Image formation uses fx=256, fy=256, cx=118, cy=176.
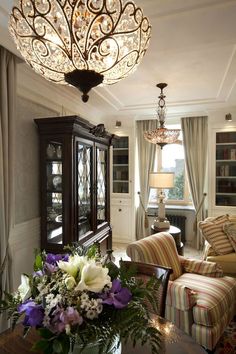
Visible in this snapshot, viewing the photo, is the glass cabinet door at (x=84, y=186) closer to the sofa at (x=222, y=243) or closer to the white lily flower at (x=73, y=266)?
the sofa at (x=222, y=243)

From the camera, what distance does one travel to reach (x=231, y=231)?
3033 millimetres

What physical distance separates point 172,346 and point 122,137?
445 centimetres

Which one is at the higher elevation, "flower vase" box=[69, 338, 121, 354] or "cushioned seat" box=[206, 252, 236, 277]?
"flower vase" box=[69, 338, 121, 354]

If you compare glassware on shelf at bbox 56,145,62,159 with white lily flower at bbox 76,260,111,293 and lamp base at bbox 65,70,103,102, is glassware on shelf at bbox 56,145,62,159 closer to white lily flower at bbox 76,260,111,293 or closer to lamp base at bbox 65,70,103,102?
lamp base at bbox 65,70,103,102

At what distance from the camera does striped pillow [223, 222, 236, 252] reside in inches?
117

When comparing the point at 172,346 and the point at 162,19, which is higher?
the point at 162,19

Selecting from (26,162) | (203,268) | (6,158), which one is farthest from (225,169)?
(6,158)

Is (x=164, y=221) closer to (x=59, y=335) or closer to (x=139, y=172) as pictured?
(x=139, y=172)

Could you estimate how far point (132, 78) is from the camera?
10.6 ft

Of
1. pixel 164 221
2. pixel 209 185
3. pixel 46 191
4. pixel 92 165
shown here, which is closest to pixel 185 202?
pixel 209 185

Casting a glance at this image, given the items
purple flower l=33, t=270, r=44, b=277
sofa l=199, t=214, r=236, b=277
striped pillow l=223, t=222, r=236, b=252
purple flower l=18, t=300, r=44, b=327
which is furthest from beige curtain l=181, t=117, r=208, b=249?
purple flower l=18, t=300, r=44, b=327

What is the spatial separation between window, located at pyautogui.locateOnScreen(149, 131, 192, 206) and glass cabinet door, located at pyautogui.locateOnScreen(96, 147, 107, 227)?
78.8 inches

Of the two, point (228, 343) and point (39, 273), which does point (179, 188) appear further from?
point (39, 273)

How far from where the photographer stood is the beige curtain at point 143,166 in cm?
523
